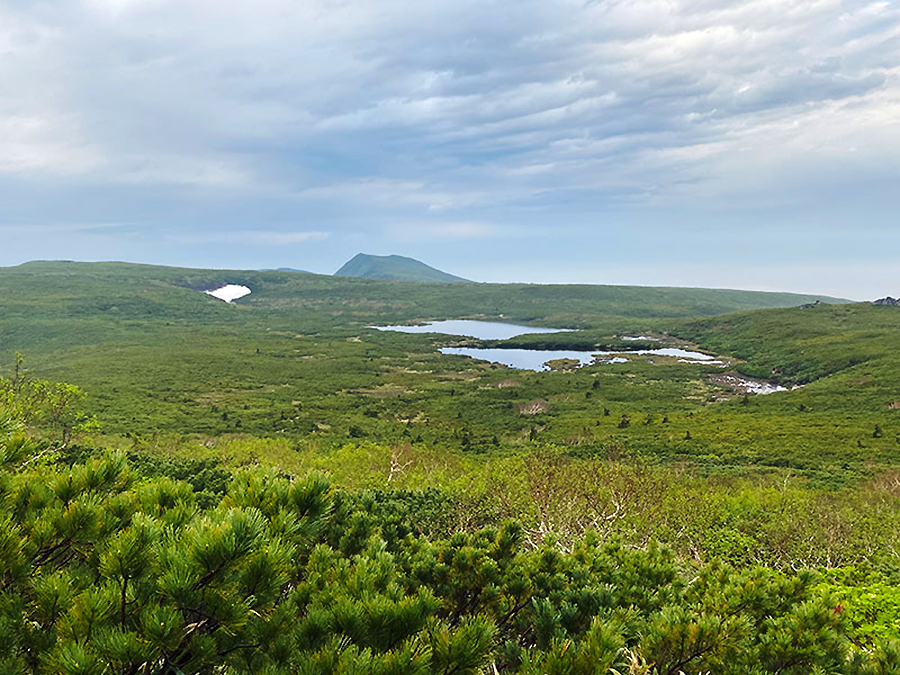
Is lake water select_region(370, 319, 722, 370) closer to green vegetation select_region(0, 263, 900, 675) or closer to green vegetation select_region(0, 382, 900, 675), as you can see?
green vegetation select_region(0, 263, 900, 675)

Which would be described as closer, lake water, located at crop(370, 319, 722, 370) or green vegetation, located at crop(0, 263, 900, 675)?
green vegetation, located at crop(0, 263, 900, 675)

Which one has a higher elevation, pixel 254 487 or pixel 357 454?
pixel 254 487

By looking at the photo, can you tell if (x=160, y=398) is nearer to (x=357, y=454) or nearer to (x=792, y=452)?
(x=357, y=454)

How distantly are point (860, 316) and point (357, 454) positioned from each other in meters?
175

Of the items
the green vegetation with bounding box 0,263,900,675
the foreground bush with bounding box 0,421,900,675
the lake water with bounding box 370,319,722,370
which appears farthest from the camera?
the lake water with bounding box 370,319,722,370

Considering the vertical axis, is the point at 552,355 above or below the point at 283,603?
below

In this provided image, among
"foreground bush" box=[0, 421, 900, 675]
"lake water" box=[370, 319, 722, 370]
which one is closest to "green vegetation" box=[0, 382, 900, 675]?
"foreground bush" box=[0, 421, 900, 675]

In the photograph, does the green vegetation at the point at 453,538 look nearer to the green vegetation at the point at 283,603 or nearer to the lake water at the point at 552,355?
the green vegetation at the point at 283,603

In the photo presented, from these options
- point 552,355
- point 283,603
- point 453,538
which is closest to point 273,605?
point 283,603

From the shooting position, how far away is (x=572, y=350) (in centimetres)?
16212

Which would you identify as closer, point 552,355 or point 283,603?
point 283,603

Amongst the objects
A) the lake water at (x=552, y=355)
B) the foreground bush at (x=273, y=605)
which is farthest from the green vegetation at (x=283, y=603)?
the lake water at (x=552, y=355)

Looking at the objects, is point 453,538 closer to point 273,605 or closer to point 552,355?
point 273,605

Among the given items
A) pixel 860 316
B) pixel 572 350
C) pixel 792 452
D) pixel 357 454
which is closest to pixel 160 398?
pixel 357 454
